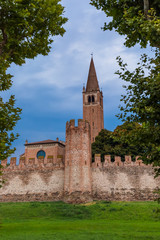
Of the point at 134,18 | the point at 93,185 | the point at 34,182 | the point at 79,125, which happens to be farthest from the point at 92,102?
the point at 134,18

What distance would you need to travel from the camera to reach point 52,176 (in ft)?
99.6

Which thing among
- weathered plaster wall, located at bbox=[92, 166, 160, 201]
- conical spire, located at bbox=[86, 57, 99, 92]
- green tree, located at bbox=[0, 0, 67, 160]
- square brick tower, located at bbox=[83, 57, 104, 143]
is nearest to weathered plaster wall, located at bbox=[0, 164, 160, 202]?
weathered plaster wall, located at bbox=[92, 166, 160, 201]

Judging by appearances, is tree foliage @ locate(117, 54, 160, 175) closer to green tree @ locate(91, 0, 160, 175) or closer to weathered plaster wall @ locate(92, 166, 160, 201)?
green tree @ locate(91, 0, 160, 175)

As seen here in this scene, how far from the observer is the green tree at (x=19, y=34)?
10508 mm

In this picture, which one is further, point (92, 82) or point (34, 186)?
point (92, 82)

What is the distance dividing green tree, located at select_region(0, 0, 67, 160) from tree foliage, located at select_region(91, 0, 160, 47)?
2399 millimetres

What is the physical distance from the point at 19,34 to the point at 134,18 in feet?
18.1

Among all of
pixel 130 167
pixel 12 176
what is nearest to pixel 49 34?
pixel 130 167

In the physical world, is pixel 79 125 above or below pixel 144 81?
above

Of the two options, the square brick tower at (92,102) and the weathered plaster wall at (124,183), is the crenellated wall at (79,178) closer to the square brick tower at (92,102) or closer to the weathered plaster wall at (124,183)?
the weathered plaster wall at (124,183)

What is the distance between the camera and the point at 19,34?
1144 cm

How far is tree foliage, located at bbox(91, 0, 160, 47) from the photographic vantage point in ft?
27.6

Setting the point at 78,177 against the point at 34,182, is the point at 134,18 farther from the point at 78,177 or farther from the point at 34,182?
the point at 34,182

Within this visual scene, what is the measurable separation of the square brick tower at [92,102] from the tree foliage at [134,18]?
6369cm
